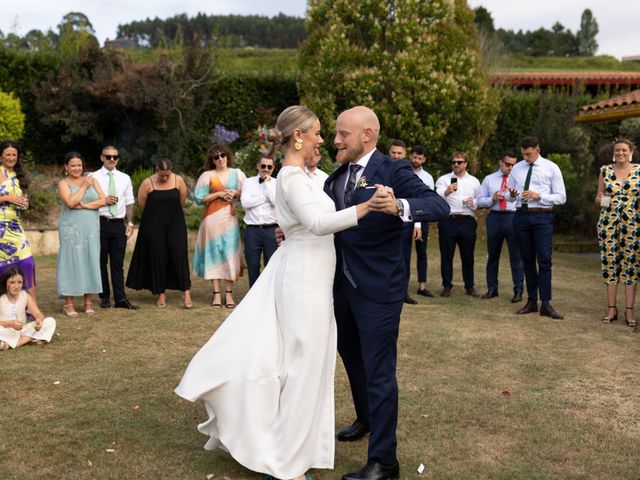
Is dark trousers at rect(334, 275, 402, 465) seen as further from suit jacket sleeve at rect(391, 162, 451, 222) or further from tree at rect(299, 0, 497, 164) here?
tree at rect(299, 0, 497, 164)

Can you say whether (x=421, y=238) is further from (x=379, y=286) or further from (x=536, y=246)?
(x=379, y=286)

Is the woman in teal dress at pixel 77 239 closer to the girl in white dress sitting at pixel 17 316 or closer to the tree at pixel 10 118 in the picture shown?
the girl in white dress sitting at pixel 17 316

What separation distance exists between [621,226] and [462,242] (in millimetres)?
2744

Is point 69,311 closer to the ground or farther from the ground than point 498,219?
closer to the ground

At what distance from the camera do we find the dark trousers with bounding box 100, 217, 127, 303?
1000 centimetres

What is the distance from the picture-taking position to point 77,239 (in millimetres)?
9508

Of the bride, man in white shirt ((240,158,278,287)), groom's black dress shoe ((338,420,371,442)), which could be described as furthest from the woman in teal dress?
the bride

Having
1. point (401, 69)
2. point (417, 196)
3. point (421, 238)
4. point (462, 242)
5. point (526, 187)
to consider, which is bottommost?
point (462, 242)

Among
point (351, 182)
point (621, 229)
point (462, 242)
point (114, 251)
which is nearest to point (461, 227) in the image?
point (462, 242)

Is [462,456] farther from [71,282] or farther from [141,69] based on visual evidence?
[141,69]

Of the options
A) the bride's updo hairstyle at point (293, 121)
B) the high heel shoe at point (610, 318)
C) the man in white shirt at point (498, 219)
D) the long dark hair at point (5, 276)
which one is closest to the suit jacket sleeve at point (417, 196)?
the bride's updo hairstyle at point (293, 121)

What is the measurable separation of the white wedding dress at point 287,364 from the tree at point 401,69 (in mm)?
13141

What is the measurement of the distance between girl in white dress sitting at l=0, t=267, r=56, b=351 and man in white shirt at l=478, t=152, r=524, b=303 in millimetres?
6060

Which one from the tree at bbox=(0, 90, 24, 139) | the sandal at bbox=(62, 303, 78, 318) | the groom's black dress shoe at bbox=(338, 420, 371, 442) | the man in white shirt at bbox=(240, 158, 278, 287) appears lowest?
the sandal at bbox=(62, 303, 78, 318)
